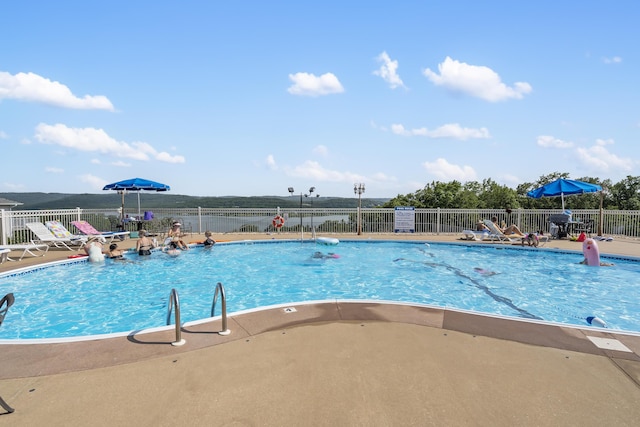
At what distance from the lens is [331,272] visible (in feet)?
33.0

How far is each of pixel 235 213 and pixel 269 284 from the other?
8.19 meters

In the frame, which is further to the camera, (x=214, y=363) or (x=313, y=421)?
(x=214, y=363)

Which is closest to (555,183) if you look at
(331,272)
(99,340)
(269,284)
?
(331,272)

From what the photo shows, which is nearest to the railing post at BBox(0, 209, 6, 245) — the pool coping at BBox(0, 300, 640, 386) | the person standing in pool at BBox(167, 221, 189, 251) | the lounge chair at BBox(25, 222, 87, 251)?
the lounge chair at BBox(25, 222, 87, 251)

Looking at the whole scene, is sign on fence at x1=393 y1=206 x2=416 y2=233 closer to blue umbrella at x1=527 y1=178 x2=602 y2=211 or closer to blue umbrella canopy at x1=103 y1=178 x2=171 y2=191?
blue umbrella at x1=527 y1=178 x2=602 y2=211

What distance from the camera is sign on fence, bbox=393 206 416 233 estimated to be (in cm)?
1609

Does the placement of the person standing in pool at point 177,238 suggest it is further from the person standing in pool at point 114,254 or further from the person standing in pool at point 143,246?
the person standing in pool at point 114,254

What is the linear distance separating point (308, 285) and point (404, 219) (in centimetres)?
857

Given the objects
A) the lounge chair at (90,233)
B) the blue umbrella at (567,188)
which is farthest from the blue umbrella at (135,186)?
the blue umbrella at (567,188)

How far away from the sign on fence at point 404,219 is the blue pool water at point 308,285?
355 cm

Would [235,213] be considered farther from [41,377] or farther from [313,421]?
[313,421]

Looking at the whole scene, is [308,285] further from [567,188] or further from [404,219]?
[567,188]

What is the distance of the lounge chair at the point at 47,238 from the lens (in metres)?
11.3

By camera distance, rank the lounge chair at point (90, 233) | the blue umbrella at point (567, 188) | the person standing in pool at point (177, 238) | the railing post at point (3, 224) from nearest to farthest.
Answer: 1. the railing post at point (3, 224)
2. the person standing in pool at point (177, 238)
3. the lounge chair at point (90, 233)
4. the blue umbrella at point (567, 188)
